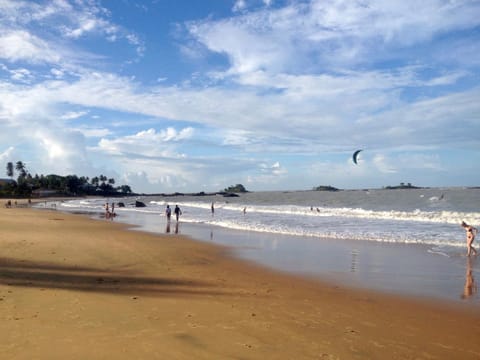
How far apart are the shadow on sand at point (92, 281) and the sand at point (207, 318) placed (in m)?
0.02

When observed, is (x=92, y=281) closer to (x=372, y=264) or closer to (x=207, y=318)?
(x=207, y=318)

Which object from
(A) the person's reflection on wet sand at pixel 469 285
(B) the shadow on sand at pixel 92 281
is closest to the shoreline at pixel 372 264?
(A) the person's reflection on wet sand at pixel 469 285

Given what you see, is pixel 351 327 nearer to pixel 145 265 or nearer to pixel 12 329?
pixel 12 329

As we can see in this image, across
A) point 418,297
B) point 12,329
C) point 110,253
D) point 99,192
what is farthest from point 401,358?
point 99,192

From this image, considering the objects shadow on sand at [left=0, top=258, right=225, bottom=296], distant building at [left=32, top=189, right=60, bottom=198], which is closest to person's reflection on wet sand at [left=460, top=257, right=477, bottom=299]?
shadow on sand at [left=0, top=258, right=225, bottom=296]

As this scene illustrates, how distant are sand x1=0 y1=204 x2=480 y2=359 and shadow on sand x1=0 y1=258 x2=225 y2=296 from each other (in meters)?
0.02

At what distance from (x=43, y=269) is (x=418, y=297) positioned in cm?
1006

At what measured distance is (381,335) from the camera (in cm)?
681

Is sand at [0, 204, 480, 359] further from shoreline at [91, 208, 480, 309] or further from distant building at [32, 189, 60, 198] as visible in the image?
distant building at [32, 189, 60, 198]

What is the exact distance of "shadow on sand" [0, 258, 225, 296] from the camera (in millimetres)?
9266

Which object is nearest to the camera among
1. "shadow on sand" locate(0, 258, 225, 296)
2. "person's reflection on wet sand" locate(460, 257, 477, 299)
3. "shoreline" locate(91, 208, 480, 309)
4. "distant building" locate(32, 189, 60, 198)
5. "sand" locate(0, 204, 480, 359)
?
"sand" locate(0, 204, 480, 359)

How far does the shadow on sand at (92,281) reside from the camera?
9266 mm

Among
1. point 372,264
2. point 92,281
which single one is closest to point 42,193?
point 92,281

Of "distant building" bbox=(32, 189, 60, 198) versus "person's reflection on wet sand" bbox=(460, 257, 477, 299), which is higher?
"distant building" bbox=(32, 189, 60, 198)
